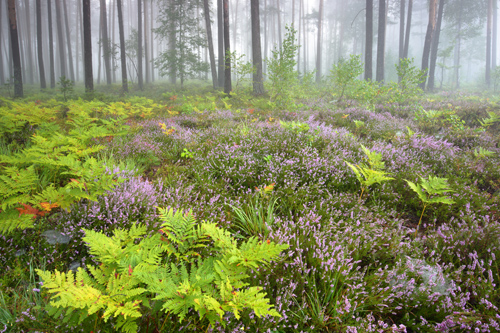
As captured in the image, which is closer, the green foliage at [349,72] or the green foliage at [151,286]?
the green foliage at [151,286]

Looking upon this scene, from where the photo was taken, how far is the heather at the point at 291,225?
5.30 ft

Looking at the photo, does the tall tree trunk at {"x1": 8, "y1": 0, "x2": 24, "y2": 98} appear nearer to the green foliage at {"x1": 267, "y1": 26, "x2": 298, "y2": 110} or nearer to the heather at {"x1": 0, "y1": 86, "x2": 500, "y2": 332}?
the heather at {"x1": 0, "y1": 86, "x2": 500, "y2": 332}

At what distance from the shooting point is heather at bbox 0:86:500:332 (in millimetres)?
1616

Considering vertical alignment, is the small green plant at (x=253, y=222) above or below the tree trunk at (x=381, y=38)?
below

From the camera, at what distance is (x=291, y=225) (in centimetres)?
246

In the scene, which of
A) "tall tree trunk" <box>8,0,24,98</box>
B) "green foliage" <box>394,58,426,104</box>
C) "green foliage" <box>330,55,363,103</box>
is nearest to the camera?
"green foliage" <box>394,58,426,104</box>

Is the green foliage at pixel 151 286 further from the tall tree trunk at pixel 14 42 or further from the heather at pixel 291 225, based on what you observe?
the tall tree trunk at pixel 14 42

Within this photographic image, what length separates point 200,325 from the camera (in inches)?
61.3

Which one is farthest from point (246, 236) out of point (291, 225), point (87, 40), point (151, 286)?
point (87, 40)

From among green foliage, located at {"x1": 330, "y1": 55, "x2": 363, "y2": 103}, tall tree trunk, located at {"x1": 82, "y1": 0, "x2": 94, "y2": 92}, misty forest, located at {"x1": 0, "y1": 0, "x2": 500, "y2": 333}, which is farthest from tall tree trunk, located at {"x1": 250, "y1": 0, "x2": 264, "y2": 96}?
misty forest, located at {"x1": 0, "y1": 0, "x2": 500, "y2": 333}

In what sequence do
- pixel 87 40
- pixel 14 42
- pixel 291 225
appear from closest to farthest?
pixel 291 225 < pixel 14 42 < pixel 87 40

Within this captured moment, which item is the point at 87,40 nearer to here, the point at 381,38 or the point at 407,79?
the point at 407,79

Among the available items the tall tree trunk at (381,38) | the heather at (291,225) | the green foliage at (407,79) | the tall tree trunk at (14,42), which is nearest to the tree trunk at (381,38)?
the tall tree trunk at (381,38)

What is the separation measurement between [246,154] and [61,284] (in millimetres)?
3021
